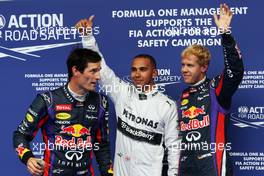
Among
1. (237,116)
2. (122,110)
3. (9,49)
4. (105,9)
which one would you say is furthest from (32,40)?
(237,116)

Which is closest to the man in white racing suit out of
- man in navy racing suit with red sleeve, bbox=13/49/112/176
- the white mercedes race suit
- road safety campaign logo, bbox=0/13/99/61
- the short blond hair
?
the white mercedes race suit

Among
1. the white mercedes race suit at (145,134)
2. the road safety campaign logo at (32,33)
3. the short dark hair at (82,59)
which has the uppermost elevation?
the road safety campaign logo at (32,33)

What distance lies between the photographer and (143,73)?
3197 millimetres

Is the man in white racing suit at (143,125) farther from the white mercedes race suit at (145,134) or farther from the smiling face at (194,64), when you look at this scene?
the smiling face at (194,64)

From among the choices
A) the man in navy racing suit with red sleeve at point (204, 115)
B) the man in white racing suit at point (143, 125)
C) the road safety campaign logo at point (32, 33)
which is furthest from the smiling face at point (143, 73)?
the road safety campaign logo at point (32, 33)

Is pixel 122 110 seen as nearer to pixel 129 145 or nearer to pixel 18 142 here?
pixel 129 145

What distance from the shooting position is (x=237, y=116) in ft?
11.5

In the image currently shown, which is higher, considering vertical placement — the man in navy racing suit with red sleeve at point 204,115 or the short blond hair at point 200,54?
the short blond hair at point 200,54

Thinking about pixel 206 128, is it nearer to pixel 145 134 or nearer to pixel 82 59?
pixel 145 134

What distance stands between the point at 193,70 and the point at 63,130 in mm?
879

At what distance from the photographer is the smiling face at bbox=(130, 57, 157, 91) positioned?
3.19 meters

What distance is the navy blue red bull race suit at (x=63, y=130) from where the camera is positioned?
2.99 m

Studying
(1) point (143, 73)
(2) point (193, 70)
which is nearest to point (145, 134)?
(1) point (143, 73)

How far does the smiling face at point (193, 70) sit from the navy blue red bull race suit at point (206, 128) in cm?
4
